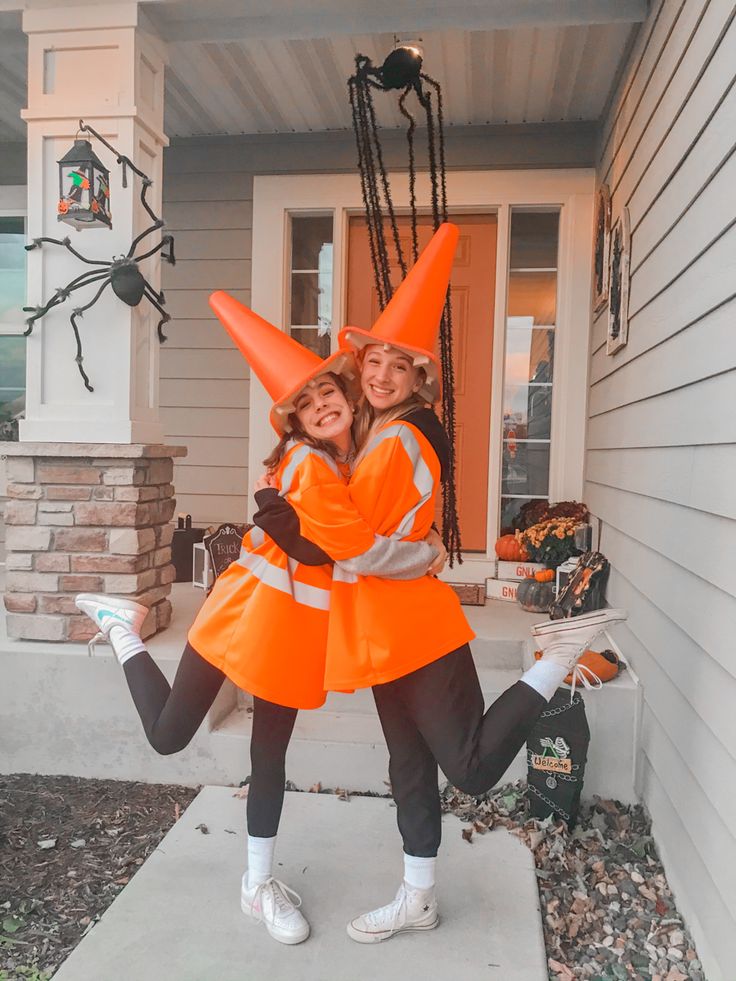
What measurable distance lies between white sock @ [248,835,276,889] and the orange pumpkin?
2.33 meters

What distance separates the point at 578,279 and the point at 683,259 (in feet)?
6.24

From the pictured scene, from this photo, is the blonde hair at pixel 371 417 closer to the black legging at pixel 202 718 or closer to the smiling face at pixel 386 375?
the smiling face at pixel 386 375

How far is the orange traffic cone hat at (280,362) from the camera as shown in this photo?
65.6 inches

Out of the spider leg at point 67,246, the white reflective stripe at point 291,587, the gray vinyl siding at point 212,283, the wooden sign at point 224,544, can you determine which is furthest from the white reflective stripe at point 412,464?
the gray vinyl siding at point 212,283

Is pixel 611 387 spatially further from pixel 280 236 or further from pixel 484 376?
pixel 280 236

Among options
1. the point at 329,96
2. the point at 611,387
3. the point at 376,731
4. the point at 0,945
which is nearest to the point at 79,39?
the point at 329,96

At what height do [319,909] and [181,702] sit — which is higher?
[181,702]

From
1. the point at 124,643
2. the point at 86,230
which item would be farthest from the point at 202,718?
the point at 86,230

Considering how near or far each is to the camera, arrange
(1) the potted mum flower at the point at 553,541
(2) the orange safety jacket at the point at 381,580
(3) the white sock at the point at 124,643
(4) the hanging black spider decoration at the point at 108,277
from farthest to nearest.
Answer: (1) the potted mum flower at the point at 553,541, (4) the hanging black spider decoration at the point at 108,277, (3) the white sock at the point at 124,643, (2) the orange safety jacket at the point at 381,580

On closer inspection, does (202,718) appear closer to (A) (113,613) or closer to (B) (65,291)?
(A) (113,613)

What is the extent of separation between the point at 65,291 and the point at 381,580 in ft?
6.25

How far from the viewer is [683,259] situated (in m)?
2.12

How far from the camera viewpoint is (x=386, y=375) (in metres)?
1.67

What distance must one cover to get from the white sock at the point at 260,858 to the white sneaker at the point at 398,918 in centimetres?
24
